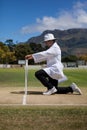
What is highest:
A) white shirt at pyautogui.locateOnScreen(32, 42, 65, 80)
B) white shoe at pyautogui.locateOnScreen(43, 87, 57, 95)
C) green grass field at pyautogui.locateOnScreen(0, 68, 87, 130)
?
white shirt at pyautogui.locateOnScreen(32, 42, 65, 80)

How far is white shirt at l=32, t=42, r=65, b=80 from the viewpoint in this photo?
13.7 m

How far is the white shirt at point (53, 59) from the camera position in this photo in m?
13.7

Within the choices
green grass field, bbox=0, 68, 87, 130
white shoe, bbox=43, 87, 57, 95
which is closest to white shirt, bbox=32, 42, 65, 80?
white shoe, bbox=43, 87, 57, 95

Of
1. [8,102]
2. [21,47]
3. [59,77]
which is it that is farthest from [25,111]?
[21,47]

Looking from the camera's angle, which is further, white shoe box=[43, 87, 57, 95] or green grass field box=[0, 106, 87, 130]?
white shoe box=[43, 87, 57, 95]

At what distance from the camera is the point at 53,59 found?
13.8m

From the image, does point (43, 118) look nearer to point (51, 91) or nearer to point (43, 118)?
point (43, 118)

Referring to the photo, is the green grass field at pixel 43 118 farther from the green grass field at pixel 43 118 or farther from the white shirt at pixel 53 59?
the white shirt at pixel 53 59

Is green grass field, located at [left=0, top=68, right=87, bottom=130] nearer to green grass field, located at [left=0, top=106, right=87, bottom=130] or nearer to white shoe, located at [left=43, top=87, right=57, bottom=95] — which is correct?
green grass field, located at [left=0, top=106, right=87, bottom=130]

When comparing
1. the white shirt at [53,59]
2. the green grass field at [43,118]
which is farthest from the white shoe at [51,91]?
the green grass field at [43,118]

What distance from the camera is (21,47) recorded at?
15362cm

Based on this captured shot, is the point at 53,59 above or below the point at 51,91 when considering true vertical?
above

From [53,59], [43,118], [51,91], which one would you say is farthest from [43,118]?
[53,59]

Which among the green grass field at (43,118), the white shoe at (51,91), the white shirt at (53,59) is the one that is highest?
the white shirt at (53,59)
